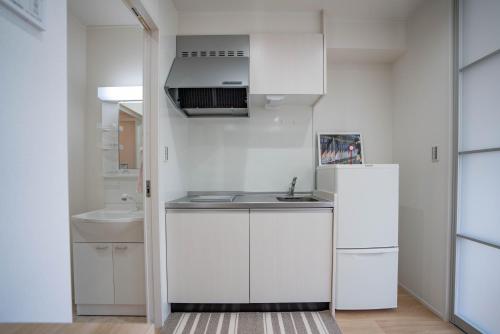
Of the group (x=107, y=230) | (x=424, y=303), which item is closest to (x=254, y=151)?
(x=107, y=230)

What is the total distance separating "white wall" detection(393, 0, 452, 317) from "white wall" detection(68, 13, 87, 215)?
9.96ft

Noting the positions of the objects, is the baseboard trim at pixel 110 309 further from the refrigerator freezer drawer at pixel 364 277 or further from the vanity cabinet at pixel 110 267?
the refrigerator freezer drawer at pixel 364 277

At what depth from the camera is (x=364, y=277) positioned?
1779 millimetres

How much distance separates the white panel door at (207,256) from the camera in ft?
5.67

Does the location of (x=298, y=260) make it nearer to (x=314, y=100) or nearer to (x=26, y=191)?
(x=314, y=100)

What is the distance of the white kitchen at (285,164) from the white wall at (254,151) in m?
0.01

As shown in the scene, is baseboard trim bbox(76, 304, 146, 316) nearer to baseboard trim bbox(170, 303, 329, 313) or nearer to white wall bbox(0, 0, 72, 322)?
baseboard trim bbox(170, 303, 329, 313)

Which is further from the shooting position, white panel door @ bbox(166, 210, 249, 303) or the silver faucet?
the silver faucet

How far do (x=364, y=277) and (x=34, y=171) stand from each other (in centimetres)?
206

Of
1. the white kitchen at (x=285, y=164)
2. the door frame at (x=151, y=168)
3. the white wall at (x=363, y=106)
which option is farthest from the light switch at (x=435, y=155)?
the door frame at (x=151, y=168)

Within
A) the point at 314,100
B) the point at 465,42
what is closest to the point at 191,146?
the point at 314,100

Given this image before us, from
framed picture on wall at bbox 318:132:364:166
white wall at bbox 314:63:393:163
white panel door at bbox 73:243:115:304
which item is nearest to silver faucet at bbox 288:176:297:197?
framed picture on wall at bbox 318:132:364:166

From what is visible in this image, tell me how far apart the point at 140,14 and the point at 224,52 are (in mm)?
701

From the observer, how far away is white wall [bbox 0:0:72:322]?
60 centimetres
